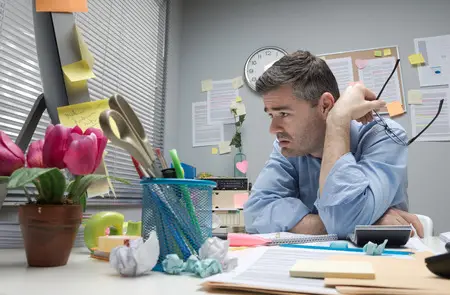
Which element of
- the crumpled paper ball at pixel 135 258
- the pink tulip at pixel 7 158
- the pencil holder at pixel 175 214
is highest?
the pink tulip at pixel 7 158

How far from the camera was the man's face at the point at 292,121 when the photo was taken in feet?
4.15

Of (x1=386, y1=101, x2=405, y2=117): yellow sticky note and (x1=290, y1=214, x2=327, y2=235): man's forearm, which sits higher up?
(x1=386, y1=101, x2=405, y2=117): yellow sticky note

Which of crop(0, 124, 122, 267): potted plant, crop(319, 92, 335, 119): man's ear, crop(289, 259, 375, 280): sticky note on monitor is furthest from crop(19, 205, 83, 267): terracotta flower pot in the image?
crop(319, 92, 335, 119): man's ear

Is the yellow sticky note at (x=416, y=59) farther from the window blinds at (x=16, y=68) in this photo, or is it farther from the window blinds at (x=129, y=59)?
the window blinds at (x=16, y=68)

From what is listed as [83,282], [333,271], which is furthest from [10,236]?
[333,271]

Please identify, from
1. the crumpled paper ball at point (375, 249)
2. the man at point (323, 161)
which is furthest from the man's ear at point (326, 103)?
the crumpled paper ball at point (375, 249)

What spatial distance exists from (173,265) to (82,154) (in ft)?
0.65

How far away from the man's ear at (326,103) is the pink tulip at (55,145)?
951 millimetres

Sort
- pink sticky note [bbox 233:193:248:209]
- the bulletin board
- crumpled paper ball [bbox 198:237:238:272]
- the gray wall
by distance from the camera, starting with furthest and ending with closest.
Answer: the bulletin board, the gray wall, pink sticky note [bbox 233:193:248:209], crumpled paper ball [bbox 198:237:238:272]

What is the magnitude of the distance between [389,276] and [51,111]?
28.0 inches

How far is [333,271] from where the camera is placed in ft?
1.37

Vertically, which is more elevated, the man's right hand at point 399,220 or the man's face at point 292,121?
the man's face at point 292,121

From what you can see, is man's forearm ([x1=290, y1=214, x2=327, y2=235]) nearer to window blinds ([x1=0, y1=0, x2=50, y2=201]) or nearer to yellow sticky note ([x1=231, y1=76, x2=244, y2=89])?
window blinds ([x1=0, y1=0, x2=50, y2=201])

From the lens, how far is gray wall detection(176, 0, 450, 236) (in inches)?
94.0
